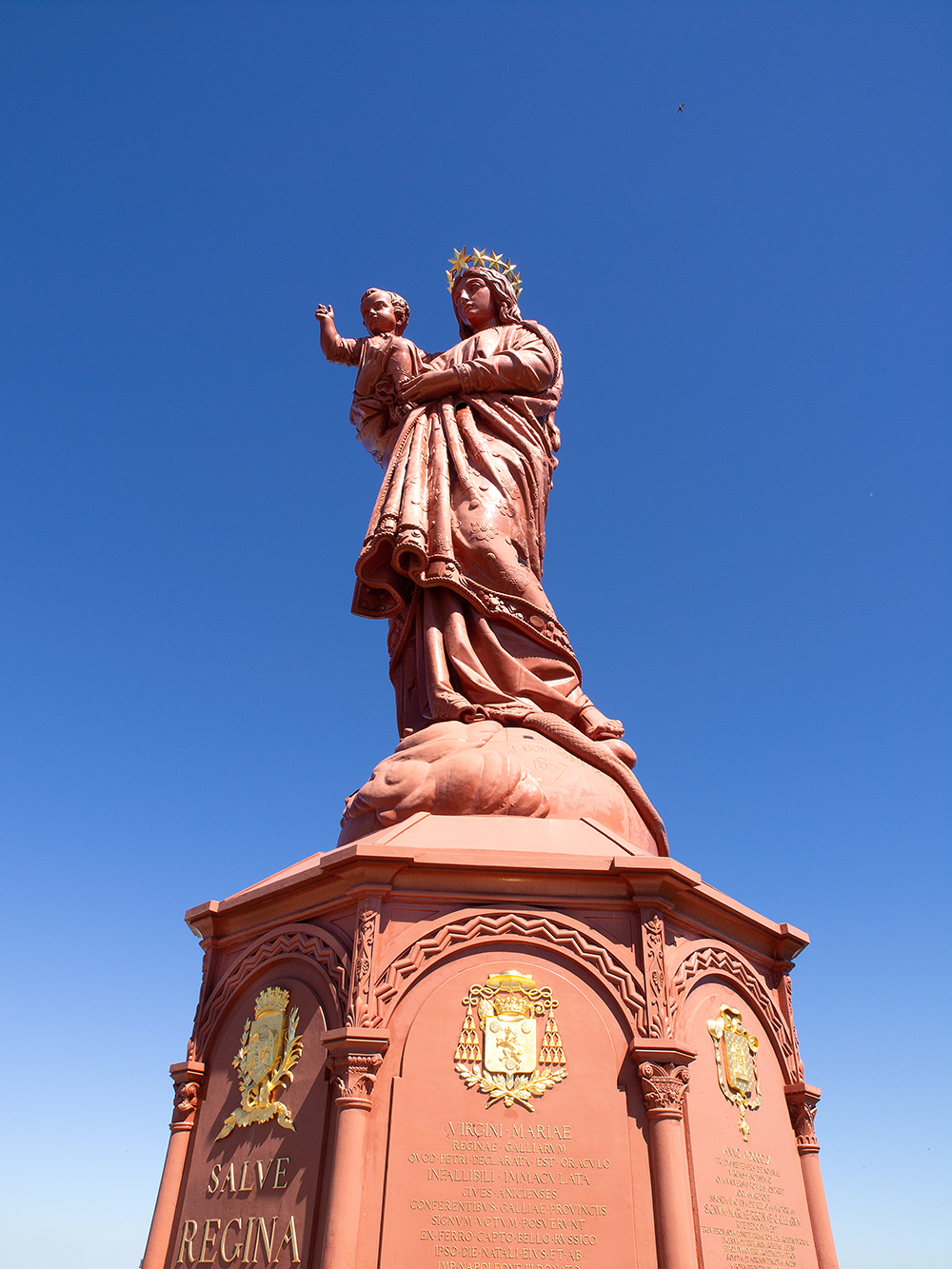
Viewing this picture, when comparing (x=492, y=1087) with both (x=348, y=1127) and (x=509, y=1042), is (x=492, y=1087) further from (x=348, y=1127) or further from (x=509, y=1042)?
(x=348, y=1127)

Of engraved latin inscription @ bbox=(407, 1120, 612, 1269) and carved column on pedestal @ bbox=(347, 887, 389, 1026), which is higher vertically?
carved column on pedestal @ bbox=(347, 887, 389, 1026)

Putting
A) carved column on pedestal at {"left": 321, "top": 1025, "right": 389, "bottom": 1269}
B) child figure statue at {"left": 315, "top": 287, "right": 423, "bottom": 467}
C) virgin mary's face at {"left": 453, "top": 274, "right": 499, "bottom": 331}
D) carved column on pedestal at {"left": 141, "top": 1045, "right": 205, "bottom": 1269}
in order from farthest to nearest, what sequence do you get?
virgin mary's face at {"left": 453, "top": 274, "right": 499, "bottom": 331} < child figure statue at {"left": 315, "top": 287, "right": 423, "bottom": 467} < carved column on pedestal at {"left": 141, "top": 1045, "right": 205, "bottom": 1269} < carved column on pedestal at {"left": 321, "top": 1025, "right": 389, "bottom": 1269}

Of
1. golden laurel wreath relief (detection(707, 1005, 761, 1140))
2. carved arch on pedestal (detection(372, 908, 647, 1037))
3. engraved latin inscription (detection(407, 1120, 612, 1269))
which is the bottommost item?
engraved latin inscription (detection(407, 1120, 612, 1269))

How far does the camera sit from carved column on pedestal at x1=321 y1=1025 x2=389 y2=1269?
5492 mm

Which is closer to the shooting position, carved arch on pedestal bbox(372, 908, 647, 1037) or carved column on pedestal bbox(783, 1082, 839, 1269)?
carved arch on pedestal bbox(372, 908, 647, 1037)

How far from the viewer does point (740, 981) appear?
7.43 metres

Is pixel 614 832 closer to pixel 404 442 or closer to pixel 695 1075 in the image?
pixel 695 1075

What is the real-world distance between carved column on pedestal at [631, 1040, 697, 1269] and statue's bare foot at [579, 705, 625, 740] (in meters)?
3.49

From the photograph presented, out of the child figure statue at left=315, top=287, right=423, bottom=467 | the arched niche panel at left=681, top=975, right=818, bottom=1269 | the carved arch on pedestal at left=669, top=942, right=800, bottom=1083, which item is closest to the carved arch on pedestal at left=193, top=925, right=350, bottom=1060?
the carved arch on pedestal at left=669, top=942, right=800, bottom=1083

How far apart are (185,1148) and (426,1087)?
2.31 metres

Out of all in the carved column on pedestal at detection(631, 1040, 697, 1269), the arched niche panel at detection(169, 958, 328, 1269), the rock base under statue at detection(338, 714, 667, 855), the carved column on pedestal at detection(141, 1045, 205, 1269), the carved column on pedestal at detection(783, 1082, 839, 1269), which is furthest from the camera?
the rock base under statue at detection(338, 714, 667, 855)

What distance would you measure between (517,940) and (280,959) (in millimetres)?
1929

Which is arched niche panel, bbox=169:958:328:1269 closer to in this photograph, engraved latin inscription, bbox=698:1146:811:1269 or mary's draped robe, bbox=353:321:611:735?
engraved latin inscription, bbox=698:1146:811:1269

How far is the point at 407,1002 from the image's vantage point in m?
6.36
